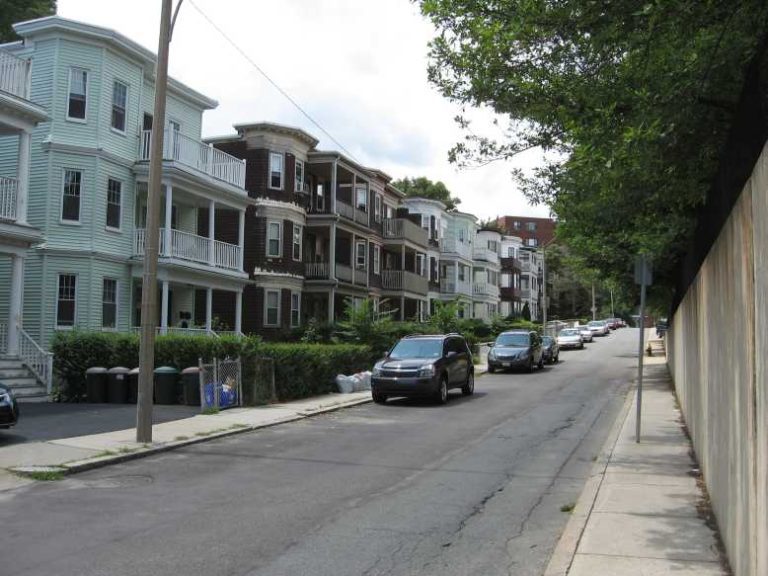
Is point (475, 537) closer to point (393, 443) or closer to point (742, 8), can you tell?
point (742, 8)

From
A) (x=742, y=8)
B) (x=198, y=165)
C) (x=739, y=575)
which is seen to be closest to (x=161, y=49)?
(x=742, y=8)

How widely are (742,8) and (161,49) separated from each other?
9684 millimetres

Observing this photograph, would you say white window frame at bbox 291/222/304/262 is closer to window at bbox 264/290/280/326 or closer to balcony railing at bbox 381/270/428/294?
window at bbox 264/290/280/326

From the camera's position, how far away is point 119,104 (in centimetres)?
2475

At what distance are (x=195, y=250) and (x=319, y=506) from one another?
66.8ft

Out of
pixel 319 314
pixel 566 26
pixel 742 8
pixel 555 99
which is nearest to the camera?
pixel 742 8

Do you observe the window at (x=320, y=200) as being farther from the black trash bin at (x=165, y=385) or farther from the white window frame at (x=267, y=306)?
the black trash bin at (x=165, y=385)

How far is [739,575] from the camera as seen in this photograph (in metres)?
4.96

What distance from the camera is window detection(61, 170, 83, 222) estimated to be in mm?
23328

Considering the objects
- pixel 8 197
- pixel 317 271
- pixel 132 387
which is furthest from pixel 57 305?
pixel 317 271

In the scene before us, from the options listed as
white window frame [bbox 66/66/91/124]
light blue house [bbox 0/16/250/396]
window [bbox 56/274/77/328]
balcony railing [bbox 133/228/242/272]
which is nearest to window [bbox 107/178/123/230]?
light blue house [bbox 0/16/250/396]

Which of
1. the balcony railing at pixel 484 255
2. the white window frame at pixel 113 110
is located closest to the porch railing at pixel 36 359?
the white window frame at pixel 113 110

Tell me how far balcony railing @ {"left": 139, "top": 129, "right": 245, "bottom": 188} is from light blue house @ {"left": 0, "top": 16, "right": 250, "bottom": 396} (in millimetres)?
76

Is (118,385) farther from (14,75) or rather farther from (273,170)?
(273,170)
